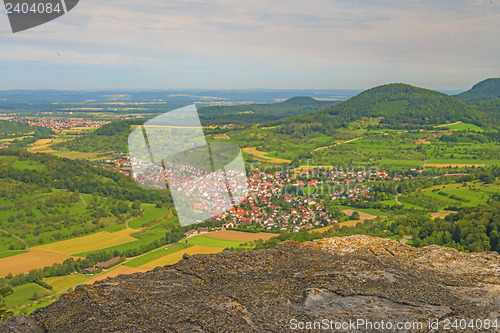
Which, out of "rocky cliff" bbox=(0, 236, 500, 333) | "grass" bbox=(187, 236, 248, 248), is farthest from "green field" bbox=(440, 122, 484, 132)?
"rocky cliff" bbox=(0, 236, 500, 333)

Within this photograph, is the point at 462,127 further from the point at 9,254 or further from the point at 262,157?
the point at 9,254

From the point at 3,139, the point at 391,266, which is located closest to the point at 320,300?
the point at 391,266

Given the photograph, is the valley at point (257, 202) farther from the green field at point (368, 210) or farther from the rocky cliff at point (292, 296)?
the rocky cliff at point (292, 296)

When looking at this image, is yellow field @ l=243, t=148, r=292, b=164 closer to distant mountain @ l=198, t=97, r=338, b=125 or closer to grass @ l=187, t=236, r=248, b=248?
distant mountain @ l=198, t=97, r=338, b=125

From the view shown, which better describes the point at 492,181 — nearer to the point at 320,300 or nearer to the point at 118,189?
the point at 118,189

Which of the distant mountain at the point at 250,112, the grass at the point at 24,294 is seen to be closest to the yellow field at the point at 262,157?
the distant mountain at the point at 250,112

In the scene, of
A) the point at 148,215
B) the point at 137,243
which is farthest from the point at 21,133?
the point at 137,243
